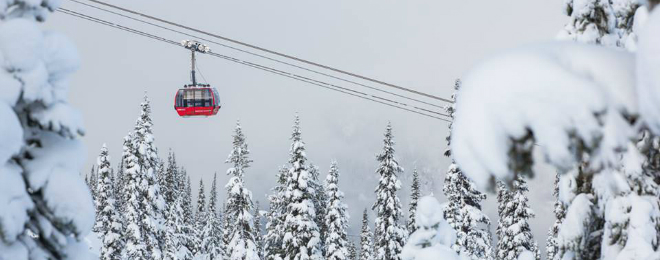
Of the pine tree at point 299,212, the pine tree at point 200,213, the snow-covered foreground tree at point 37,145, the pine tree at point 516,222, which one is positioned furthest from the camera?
the pine tree at point 200,213

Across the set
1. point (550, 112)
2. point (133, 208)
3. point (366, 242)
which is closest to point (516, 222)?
point (366, 242)

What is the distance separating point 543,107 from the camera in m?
3.04

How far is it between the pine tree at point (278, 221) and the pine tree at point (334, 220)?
3092mm

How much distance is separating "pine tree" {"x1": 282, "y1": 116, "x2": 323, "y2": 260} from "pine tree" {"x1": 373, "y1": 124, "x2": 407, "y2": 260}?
527 cm

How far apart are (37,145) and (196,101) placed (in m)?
18.8

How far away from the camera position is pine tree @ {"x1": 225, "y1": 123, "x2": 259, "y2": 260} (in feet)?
133

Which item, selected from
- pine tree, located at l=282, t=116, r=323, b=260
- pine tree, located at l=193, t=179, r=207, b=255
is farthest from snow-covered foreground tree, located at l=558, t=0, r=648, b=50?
pine tree, located at l=193, t=179, r=207, b=255

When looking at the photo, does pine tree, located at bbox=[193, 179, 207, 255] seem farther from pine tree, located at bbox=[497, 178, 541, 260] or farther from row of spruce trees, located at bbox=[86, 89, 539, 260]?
pine tree, located at bbox=[497, 178, 541, 260]

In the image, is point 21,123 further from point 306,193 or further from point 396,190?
point 396,190

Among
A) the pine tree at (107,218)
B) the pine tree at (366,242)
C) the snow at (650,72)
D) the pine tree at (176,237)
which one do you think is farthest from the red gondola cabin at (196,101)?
the pine tree at (366,242)

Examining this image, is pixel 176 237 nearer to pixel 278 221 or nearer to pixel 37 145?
pixel 278 221

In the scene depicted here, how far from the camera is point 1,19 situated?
30.7 ft

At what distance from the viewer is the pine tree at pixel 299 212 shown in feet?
120

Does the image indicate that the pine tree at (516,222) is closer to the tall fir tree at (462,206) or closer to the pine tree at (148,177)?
the tall fir tree at (462,206)
